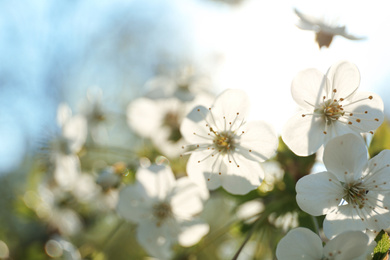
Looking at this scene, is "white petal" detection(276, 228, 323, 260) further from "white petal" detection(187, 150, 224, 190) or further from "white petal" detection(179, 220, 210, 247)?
"white petal" detection(179, 220, 210, 247)

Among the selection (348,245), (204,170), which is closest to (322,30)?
(204,170)

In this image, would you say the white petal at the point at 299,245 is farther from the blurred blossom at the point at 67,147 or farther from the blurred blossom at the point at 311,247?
the blurred blossom at the point at 67,147

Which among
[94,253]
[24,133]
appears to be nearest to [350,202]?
[94,253]

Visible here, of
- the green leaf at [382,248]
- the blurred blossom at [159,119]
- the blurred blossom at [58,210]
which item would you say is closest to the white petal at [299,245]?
the green leaf at [382,248]

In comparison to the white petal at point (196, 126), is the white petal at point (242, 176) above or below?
below

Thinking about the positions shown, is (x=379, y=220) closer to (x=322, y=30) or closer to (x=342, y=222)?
(x=342, y=222)

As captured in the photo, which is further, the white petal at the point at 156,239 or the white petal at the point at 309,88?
the white petal at the point at 156,239
